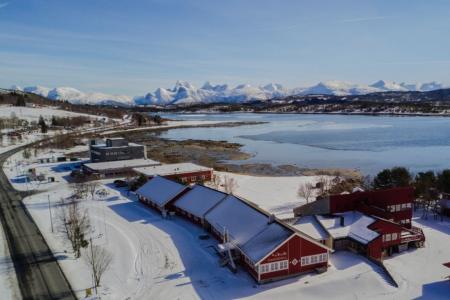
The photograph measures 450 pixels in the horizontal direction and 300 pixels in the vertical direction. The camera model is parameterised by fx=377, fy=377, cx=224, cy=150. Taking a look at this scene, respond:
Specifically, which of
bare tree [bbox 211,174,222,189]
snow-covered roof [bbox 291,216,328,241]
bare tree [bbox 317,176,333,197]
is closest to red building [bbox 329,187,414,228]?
snow-covered roof [bbox 291,216,328,241]

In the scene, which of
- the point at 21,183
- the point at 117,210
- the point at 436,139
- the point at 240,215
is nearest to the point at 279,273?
the point at 240,215

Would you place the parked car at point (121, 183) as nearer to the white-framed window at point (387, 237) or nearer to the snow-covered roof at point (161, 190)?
the snow-covered roof at point (161, 190)

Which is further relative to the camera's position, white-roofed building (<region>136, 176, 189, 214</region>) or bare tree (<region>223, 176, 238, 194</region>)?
bare tree (<region>223, 176, 238, 194</region>)

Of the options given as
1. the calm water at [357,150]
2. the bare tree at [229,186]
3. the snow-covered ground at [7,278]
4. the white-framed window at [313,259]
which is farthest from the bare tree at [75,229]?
the calm water at [357,150]

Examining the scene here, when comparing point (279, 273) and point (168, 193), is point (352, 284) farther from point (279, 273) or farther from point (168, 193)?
point (168, 193)

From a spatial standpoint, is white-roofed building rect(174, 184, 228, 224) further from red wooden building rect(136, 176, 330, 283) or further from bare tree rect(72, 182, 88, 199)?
bare tree rect(72, 182, 88, 199)

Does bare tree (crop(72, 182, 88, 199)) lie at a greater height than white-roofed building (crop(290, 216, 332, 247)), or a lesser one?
lesser
